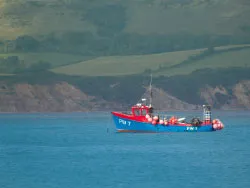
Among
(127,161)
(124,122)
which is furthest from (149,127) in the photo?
(127,161)

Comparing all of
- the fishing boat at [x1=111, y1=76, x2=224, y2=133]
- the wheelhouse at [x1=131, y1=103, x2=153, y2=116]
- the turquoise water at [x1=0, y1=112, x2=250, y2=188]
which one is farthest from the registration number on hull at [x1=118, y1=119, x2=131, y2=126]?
the wheelhouse at [x1=131, y1=103, x2=153, y2=116]

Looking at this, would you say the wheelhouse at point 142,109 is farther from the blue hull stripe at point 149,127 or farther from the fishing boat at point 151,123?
the blue hull stripe at point 149,127

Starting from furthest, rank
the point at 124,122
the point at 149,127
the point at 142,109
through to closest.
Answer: the point at 124,122
the point at 149,127
the point at 142,109

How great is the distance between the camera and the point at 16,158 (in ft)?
349

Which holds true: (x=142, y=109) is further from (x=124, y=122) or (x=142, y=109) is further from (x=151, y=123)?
(x=124, y=122)

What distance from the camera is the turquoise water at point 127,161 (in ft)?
269

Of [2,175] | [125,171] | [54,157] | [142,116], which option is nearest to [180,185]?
[125,171]

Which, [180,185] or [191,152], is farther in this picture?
[191,152]

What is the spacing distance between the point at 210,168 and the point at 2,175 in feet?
69.3

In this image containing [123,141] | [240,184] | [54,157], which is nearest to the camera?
[240,184]

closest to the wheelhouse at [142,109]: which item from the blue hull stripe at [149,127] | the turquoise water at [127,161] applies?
the blue hull stripe at [149,127]

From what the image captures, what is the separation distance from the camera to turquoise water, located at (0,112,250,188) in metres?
81.9

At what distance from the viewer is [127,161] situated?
325ft

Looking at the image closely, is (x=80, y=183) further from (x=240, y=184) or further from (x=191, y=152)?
(x=191, y=152)
